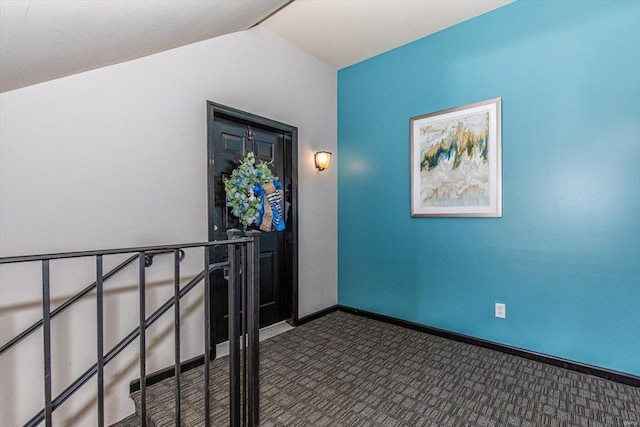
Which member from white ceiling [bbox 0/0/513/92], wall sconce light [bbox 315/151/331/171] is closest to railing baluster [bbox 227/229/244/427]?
white ceiling [bbox 0/0/513/92]

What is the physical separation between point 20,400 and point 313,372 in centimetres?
163

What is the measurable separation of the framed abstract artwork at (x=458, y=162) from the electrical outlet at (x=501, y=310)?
75 cm

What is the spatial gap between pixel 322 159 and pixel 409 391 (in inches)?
88.6

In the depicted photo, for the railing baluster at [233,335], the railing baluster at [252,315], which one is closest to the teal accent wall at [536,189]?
the railing baluster at [252,315]

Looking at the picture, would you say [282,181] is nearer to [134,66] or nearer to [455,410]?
[134,66]

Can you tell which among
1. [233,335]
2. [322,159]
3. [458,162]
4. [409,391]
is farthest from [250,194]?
[458,162]

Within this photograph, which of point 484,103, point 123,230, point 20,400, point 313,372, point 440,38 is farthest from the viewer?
point 440,38

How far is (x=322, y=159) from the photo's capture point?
3291 millimetres

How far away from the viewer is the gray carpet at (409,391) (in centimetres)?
172

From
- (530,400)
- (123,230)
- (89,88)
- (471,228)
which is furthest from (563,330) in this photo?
(89,88)

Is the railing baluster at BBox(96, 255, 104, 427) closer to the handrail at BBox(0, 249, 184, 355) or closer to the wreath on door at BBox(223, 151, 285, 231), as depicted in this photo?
the handrail at BBox(0, 249, 184, 355)

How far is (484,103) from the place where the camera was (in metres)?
2.57

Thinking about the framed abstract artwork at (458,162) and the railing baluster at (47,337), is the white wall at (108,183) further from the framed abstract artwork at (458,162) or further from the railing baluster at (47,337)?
the framed abstract artwork at (458,162)

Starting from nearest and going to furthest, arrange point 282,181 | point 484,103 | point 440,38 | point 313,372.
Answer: point 313,372 → point 484,103 → point 440,38 → point 282,181
